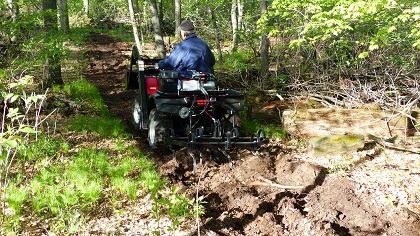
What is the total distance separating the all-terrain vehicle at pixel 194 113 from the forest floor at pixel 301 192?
1.21 ft

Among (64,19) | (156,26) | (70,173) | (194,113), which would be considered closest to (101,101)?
(156,26)

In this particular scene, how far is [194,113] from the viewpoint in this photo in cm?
456

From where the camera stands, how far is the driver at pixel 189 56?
16.3ft

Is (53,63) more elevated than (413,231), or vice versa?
(53,63)

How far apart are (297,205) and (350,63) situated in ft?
16.8

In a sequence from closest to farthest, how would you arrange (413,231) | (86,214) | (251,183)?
1. (413,231)
2. (86,214)
3. (251,183)

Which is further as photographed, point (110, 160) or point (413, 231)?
point (110, 160)

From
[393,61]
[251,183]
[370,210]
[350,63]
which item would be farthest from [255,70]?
[370,210]

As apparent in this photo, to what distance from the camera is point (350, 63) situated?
25.3 ft

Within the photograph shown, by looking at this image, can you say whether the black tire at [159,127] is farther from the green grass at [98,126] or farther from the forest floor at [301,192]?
the green grass at [98,126]

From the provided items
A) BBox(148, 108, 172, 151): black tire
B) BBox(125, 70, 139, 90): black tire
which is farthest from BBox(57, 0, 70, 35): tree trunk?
BBox(148, 108, 172, 151): black tire

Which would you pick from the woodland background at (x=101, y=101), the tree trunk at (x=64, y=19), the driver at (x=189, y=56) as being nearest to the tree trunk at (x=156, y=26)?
the woodland background at (x=101, y=101)

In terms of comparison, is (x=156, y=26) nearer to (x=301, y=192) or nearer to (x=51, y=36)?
(x=51, y=36)

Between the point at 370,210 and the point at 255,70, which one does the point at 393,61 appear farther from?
the point at 370,210
